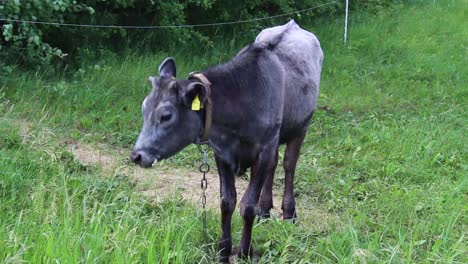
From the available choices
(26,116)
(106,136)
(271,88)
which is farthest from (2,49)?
(271,88)

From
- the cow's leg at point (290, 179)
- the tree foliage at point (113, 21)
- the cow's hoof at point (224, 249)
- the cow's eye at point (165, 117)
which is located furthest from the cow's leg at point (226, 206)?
the tree foliage at point (113, 21)

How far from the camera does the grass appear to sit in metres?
3.73

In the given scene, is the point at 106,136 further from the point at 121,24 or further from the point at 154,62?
the point at 121,24

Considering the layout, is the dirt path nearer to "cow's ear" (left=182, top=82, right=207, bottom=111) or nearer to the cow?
the cow

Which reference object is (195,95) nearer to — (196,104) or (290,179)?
(196,104)

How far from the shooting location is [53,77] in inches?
307

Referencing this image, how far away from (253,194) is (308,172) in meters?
1.85

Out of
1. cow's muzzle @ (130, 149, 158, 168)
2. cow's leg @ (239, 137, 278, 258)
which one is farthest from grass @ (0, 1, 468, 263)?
cow's muzzle @ (130, 149, 158, 168)

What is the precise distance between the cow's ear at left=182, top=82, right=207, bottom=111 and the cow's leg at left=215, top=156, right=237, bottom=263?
0.58 m

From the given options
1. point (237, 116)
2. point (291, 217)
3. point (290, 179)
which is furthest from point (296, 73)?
point (291, 217)

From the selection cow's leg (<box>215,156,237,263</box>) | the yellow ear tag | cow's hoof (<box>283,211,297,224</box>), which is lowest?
cow's hoof (<box>283,211,297,224</box>)

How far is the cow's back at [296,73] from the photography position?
15.5 feet

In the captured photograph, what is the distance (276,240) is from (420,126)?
12.0 ft

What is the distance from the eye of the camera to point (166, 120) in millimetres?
3664
